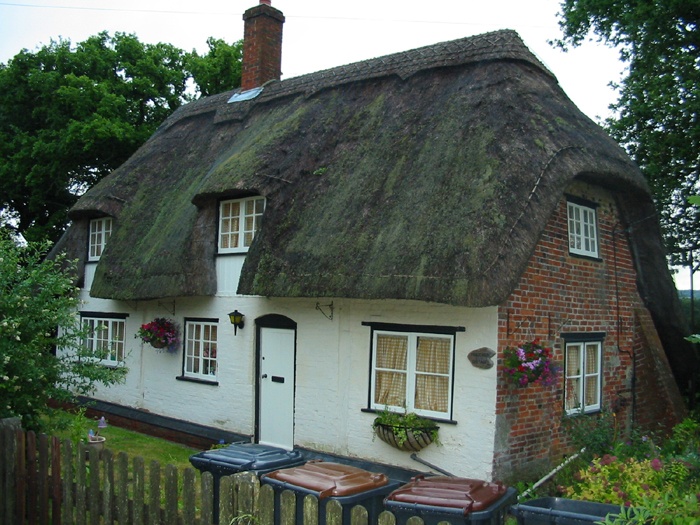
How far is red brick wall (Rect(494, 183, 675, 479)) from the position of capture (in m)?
8.78

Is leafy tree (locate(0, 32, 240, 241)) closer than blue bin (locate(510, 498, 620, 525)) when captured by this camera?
No

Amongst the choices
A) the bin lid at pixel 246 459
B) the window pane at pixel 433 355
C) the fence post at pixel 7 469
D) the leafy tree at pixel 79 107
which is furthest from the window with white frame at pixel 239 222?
the leafy tree at pixel 79 107

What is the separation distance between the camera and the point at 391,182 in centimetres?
998

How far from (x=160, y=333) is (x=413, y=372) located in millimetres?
5701

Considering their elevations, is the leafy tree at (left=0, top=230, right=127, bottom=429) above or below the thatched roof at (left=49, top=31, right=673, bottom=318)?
below

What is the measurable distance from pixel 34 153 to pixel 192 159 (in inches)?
444

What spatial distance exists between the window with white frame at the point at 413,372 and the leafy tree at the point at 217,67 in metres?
18.3

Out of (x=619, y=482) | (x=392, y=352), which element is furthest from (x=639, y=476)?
(x=392, y=352)

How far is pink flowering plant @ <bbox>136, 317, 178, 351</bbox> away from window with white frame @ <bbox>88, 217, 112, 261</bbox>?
11.3 feet

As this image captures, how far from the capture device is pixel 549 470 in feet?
30.4

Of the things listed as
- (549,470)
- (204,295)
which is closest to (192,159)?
(204,295)

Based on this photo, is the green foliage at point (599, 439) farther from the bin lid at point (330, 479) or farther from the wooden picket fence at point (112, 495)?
the wooden picket fence at point (112, 495)

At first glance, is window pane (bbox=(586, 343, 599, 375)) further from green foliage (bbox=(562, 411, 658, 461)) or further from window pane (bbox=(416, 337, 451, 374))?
window pane (bbox=(416, 337, 451, 374))

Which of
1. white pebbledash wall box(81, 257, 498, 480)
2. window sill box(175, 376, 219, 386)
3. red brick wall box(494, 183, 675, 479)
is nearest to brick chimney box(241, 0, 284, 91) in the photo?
white pebbledash wall box(81, 257, 498, 480)
